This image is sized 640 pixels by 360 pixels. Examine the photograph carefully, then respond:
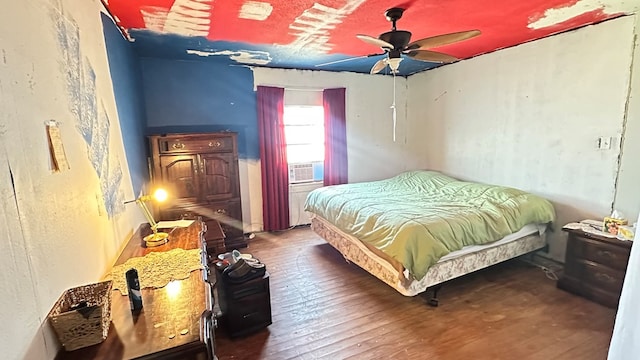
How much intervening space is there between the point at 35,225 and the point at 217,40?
262 cm

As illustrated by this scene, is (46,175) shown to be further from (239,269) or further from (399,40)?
(399,40)

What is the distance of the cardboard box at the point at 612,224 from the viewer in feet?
8.42

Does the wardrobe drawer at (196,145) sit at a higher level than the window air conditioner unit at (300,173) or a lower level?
higher

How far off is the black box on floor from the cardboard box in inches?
114

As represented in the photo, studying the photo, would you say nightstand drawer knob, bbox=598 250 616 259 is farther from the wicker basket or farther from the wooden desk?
the wicker basket

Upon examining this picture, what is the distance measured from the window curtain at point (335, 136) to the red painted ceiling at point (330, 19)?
1.45 metres

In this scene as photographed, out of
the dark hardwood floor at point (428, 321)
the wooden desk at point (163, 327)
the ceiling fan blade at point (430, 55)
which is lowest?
the dark hardwood floor at point (428, 321)

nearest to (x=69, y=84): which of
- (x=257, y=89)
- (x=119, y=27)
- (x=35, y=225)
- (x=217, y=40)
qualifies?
(x=35, y=225)

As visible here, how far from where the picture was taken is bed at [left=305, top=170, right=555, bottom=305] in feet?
8.11

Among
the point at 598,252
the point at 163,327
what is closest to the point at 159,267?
the point at 163,327

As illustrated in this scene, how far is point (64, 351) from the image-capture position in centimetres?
102

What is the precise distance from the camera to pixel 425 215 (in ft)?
9.07

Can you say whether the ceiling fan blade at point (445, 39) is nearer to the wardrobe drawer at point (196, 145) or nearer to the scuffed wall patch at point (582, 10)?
the scuffed wall patch at point (582, 10)

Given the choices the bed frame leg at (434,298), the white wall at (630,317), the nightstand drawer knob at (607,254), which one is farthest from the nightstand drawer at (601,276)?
→ the white wall at (630,317)
